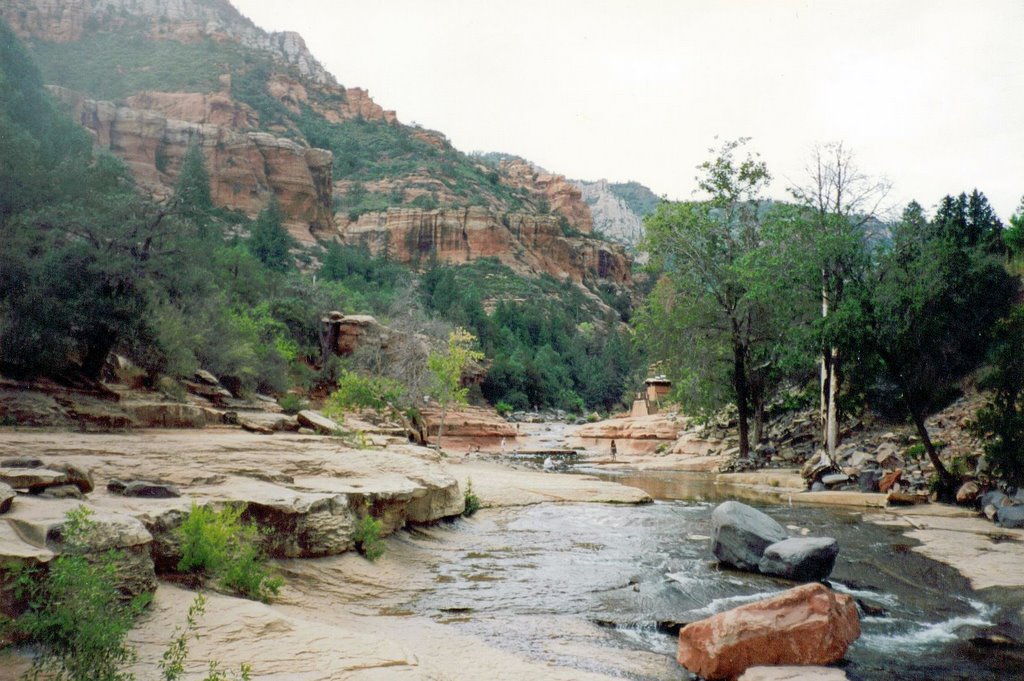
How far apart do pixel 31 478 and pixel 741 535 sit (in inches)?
343

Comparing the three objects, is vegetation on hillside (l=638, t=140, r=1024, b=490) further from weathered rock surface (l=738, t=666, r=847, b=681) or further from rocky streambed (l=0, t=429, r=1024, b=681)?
weathered rock surface (l=738, t=666, r=847, b=681)

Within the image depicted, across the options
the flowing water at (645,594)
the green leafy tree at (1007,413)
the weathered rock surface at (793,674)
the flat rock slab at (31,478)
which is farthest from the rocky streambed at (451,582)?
the green leafy tree at (1007,413)

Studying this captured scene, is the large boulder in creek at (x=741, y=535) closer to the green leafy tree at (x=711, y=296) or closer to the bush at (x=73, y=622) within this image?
the bush at (x=73, y=622)

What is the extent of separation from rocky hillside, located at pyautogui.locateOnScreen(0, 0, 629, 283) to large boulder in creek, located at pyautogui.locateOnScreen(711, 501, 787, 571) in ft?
244

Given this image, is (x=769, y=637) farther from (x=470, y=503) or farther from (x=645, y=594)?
(x=470, y=503)

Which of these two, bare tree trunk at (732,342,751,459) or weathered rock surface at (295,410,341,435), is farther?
bare tree trunk at (732,342,751,459)

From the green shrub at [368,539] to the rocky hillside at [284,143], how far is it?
240ft

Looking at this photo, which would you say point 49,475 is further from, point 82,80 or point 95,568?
point 82,80

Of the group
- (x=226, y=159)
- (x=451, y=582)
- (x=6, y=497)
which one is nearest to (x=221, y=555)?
(x=6, y=497)

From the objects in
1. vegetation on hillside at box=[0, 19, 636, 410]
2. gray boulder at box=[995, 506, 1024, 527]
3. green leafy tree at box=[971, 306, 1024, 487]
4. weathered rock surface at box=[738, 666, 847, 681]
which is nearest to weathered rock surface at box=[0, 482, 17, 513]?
weathered rock surface at box=[738, 666, 847, 681]

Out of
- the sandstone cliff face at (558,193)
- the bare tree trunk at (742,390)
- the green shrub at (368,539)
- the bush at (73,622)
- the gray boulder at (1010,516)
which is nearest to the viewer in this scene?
the bush at (73,622)

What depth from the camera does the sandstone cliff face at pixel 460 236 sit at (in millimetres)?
102188

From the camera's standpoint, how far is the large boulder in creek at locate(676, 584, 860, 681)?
5.53 m

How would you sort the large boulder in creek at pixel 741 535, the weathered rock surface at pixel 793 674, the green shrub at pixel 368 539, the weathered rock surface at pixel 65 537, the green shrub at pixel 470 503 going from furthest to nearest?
the green shrub at pixel 470 503, the large boulder in creek at pixel 741 535, the green shrub at pixel 368 539, the weathered rock surface at pixel 793 674, the weathered rock surface at pixel 65 537
